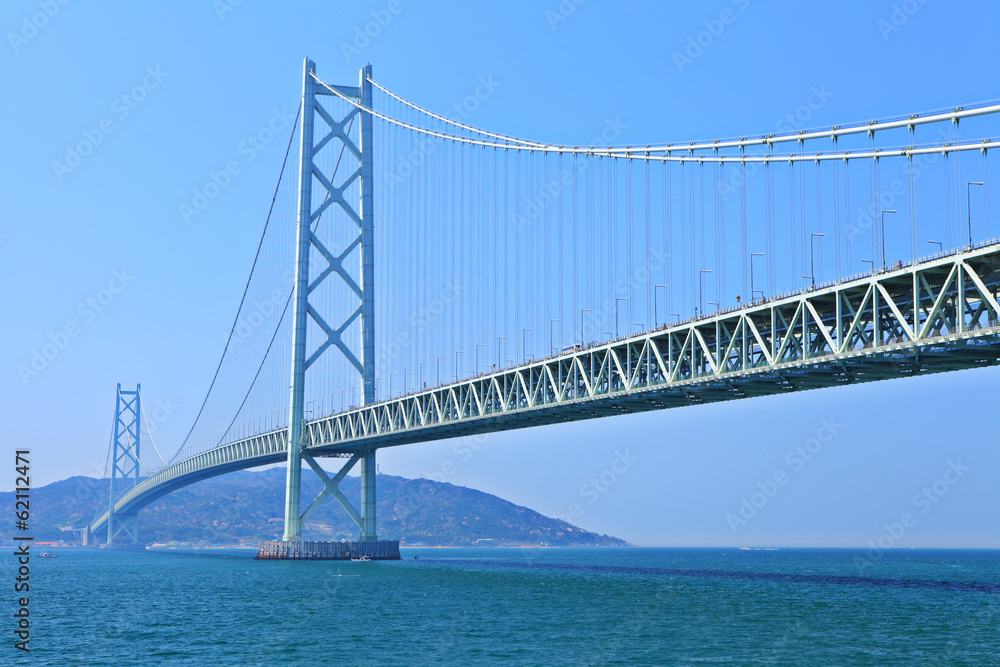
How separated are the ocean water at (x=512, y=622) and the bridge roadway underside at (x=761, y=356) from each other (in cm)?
763

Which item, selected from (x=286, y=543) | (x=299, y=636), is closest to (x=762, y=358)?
(x=299, y=636)

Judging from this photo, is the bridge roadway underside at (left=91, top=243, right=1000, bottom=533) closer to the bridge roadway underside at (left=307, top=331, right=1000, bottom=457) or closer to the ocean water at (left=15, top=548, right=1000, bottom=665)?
the bridge roadway underside at (left=307, top=331, right=1000, bottom=457)

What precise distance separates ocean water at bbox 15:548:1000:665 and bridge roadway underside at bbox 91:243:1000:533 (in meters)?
7.63

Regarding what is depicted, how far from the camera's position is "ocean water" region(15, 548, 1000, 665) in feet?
96.8

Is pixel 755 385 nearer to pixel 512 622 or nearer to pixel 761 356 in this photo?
pixel 761 356

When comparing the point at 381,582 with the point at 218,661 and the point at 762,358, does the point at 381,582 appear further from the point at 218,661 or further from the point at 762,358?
the point at 218,661

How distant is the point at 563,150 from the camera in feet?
192

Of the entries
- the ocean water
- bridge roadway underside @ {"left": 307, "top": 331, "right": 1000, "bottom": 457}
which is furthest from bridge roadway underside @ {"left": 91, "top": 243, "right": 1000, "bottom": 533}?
the ocean water

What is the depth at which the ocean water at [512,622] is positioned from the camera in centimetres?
2950

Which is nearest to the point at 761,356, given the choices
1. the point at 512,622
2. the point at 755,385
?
the point at 755,385

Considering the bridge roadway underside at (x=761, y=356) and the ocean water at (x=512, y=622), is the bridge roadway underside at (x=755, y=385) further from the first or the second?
the ocean water at (x=512, y=622)

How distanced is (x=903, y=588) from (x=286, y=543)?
1503 inches

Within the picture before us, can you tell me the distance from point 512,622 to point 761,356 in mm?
12476

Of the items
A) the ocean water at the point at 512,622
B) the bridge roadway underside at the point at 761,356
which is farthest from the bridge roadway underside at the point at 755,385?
the ocean water at the point at 512,622
